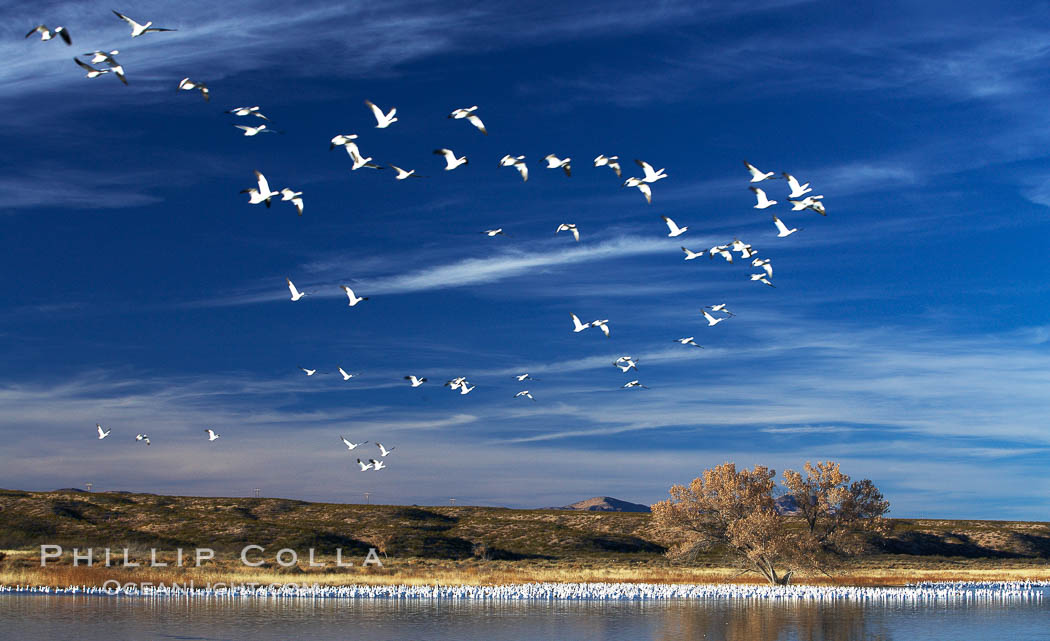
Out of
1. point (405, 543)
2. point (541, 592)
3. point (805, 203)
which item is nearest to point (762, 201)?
point (805, 203)

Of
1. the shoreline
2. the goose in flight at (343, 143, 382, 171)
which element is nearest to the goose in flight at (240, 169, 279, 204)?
the goose in flight at (343, 143, 382, 171)

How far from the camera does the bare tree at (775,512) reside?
189 ft

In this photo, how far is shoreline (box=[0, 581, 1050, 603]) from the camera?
4931 centimetres

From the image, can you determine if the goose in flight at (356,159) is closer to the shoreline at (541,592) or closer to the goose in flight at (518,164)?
the goose in flight at (518,164)

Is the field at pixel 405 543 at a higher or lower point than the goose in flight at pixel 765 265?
lower

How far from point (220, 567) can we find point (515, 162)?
38.3 metres

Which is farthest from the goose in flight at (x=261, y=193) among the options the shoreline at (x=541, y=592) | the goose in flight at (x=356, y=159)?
the shoreline at (x=541, y=592)

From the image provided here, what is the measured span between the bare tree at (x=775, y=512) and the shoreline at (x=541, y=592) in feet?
6.56

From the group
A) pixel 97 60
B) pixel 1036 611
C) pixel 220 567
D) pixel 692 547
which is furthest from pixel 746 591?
pixel 97 60

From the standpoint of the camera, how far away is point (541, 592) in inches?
2034

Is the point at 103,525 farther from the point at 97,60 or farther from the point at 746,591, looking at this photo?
the point at 97,60

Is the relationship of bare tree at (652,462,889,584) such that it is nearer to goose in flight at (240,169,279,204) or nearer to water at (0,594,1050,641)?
water at (0,594,1050,641)

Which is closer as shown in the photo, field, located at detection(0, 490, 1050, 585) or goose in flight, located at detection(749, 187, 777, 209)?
goose in flight, located at detection(749, 187, 777, 209)

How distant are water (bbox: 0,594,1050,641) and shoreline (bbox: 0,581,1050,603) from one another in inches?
82.5
